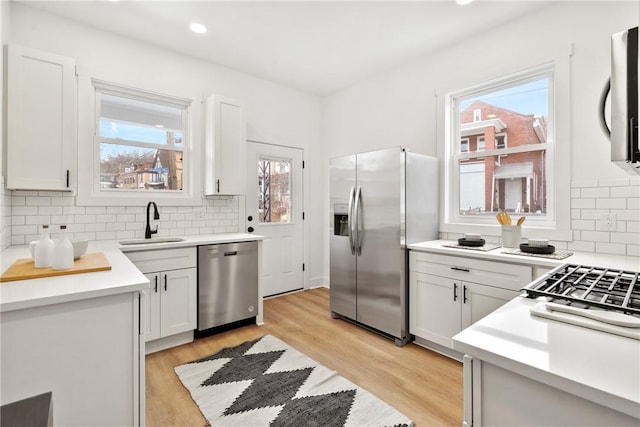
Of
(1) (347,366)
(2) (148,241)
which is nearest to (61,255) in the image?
(2) (148,241)

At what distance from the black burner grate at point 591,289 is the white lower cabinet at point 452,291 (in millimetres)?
791

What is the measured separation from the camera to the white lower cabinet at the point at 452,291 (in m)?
2.25

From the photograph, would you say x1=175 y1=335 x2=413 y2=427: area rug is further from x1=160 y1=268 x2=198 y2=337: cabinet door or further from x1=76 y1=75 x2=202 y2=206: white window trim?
x1=76 y1=75 x2=202 y2=206: white window trim

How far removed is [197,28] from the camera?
2971 mm

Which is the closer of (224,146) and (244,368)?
(244,368)

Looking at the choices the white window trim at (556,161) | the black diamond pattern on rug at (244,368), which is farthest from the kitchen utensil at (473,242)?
the black diamond pattern on rug at (244,368)

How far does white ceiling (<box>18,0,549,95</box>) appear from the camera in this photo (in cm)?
264

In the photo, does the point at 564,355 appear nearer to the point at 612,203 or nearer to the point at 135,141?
the point at 612,203

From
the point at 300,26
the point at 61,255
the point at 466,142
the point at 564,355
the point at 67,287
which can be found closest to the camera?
the point at 564,355

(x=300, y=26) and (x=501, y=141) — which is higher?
(x=300, y=26)

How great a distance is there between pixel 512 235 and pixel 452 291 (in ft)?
2.14

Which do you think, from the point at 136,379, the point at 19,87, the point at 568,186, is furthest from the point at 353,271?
the point at 19,87

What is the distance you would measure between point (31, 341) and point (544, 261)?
267cm

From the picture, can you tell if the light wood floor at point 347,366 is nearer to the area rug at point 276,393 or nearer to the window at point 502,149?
the area rug at point 276,393
